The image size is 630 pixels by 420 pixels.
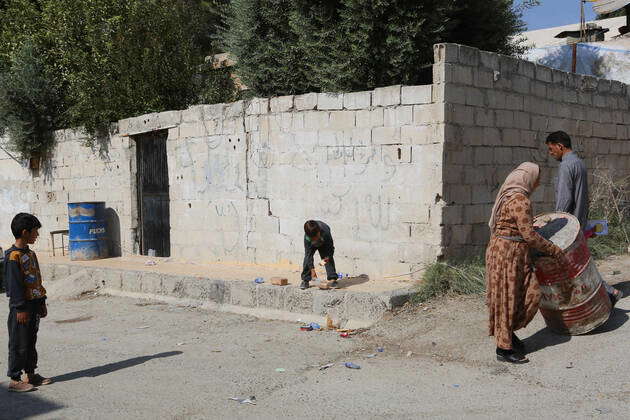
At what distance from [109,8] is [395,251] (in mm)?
9596

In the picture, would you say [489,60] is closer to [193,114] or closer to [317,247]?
[317,247]

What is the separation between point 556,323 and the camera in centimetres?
524

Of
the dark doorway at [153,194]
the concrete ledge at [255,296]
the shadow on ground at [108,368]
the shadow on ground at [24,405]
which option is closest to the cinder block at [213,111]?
the dark doorway at [153,194]

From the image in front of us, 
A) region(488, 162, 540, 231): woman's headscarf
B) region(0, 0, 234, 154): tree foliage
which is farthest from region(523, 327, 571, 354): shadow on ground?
region(0, 0, 234, 154): tree foliage

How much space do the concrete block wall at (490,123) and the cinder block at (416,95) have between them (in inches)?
4.7

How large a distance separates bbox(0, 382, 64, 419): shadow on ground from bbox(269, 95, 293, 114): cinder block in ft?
16.5

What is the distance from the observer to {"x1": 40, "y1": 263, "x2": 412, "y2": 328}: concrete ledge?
6590 mm

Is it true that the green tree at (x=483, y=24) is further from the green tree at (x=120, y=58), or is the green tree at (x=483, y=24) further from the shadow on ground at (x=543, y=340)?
the shadow on ground at (x=543, y=340)

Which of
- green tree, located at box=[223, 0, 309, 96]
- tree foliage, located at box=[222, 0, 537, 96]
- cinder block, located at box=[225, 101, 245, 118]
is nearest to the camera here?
cinder block, located at box=[225, 101, 245, 118]

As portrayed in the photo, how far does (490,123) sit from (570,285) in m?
3.23

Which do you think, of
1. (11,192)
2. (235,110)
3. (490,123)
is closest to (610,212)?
(490,123)

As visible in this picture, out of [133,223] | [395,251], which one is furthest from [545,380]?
[133,223]

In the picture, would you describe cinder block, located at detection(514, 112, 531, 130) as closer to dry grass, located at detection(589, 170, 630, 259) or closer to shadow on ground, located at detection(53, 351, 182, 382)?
dry grass, located at detection(589, 170, 630, 259)

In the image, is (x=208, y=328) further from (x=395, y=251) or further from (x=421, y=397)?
(x=421, y=397)
